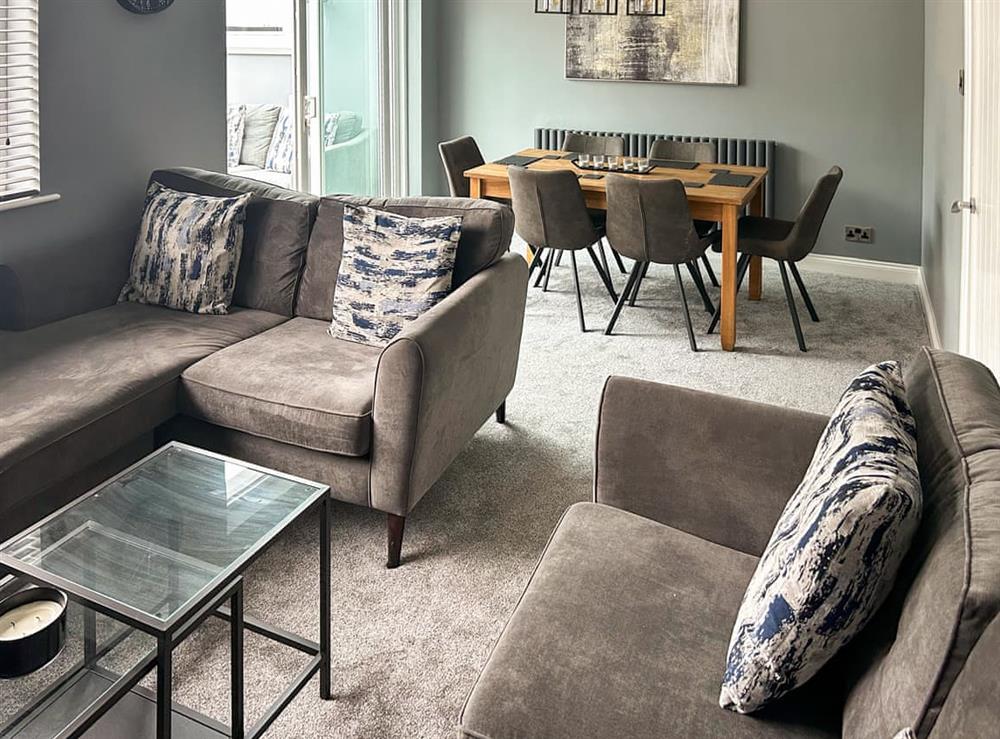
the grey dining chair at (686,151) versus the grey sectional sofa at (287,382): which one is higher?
the grey dining chair at (686,151)

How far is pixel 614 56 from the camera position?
6.18m

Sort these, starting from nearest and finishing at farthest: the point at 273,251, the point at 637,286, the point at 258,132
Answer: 1. the point at 273,251
2. the point at 637,286
3. the point at 258,132

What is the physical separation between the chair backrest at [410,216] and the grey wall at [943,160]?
1.80 metres

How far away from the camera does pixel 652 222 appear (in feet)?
14.3

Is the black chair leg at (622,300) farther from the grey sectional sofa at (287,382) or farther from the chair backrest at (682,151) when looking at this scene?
the grey sectional sofa at (287,382)

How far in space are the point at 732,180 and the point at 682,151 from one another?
0.85 metres

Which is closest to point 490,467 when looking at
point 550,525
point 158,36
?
point 550,525

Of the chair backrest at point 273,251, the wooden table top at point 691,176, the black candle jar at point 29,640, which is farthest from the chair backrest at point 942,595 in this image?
the wooden table top at point 691,176

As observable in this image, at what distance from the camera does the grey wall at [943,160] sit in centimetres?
368

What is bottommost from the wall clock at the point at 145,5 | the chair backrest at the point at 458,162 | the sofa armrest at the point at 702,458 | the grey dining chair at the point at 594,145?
the sofa armrest at the point at 702,458

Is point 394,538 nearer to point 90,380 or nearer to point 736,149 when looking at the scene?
point 90,380

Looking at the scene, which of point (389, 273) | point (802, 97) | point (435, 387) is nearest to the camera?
point (435, 387)

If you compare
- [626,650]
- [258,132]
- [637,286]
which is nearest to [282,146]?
[258,132]

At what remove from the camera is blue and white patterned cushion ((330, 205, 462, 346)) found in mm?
2949
